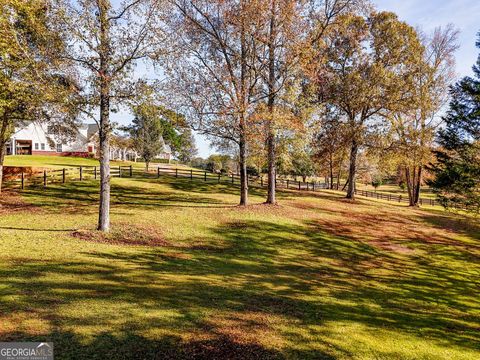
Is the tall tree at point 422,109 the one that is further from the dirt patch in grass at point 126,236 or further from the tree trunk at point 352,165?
the dirt patch in grass at point 126,236

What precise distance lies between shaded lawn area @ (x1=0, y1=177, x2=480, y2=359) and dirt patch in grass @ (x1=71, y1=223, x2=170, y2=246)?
0.37 ft

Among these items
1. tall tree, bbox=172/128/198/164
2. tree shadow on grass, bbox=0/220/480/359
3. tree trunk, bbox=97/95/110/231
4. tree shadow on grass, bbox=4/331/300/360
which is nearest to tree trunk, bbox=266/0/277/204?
tree shadow on grass, bbox=0/220/480/359

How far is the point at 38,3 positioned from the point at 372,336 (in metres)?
19.9

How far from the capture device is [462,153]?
72.3ft

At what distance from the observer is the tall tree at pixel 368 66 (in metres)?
32.3

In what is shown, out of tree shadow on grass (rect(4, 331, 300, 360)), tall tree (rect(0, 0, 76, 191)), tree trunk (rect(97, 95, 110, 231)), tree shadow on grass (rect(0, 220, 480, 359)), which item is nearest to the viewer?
tree shadow on grass (rect(4, 331, 300, 360))

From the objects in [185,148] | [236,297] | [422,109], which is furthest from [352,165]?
[185,148]

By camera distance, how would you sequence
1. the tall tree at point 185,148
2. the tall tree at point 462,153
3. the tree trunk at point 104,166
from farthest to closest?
the tall tree at point 185,148
the tall tree at point 462,153
the tree trunk at point 104,166

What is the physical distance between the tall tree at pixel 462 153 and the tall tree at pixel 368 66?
8.81 metres

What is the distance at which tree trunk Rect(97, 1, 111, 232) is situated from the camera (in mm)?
15805

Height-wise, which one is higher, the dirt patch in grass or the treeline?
the treeline

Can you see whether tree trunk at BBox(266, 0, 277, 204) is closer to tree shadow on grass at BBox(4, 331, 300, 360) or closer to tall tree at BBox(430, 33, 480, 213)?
tall tree at BBox(430, 33, 480, 213)

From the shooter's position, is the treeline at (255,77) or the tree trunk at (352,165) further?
the tree trunk at (352,165)

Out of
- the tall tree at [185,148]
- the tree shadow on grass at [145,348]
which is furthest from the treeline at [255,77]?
the tall tree at [185,148]
